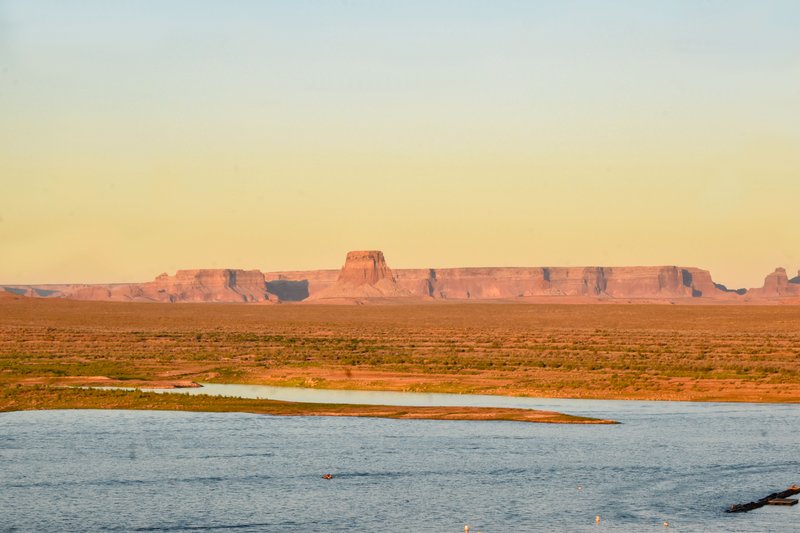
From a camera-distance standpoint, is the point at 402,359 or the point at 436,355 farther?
the point at 436,355

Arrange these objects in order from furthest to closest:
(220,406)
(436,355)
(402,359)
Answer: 1. (436,355)
2. (402,359)
3. (220,406)

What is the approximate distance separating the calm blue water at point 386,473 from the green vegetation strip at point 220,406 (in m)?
1.64

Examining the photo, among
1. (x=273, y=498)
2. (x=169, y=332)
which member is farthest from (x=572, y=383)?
(x=169, y=332)

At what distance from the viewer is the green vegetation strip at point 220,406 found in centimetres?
5084

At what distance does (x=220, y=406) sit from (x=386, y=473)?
19481 mm

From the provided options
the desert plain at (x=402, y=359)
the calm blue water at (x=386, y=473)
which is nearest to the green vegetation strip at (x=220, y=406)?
the desert plain at (x=402, y=359)

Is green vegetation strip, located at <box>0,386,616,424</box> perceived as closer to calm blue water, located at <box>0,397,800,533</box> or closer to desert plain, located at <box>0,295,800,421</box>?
desert plain, located at <box>0,295,800,421</box>

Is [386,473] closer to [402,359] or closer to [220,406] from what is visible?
[220,406]

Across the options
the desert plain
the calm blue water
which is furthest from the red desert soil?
the calm blue water

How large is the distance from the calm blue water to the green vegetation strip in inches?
64.6

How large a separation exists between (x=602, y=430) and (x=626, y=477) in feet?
34.4

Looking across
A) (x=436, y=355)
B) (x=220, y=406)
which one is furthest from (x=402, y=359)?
(x=220, y=406)

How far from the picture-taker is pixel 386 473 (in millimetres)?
36688

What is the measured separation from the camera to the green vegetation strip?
50.8m
